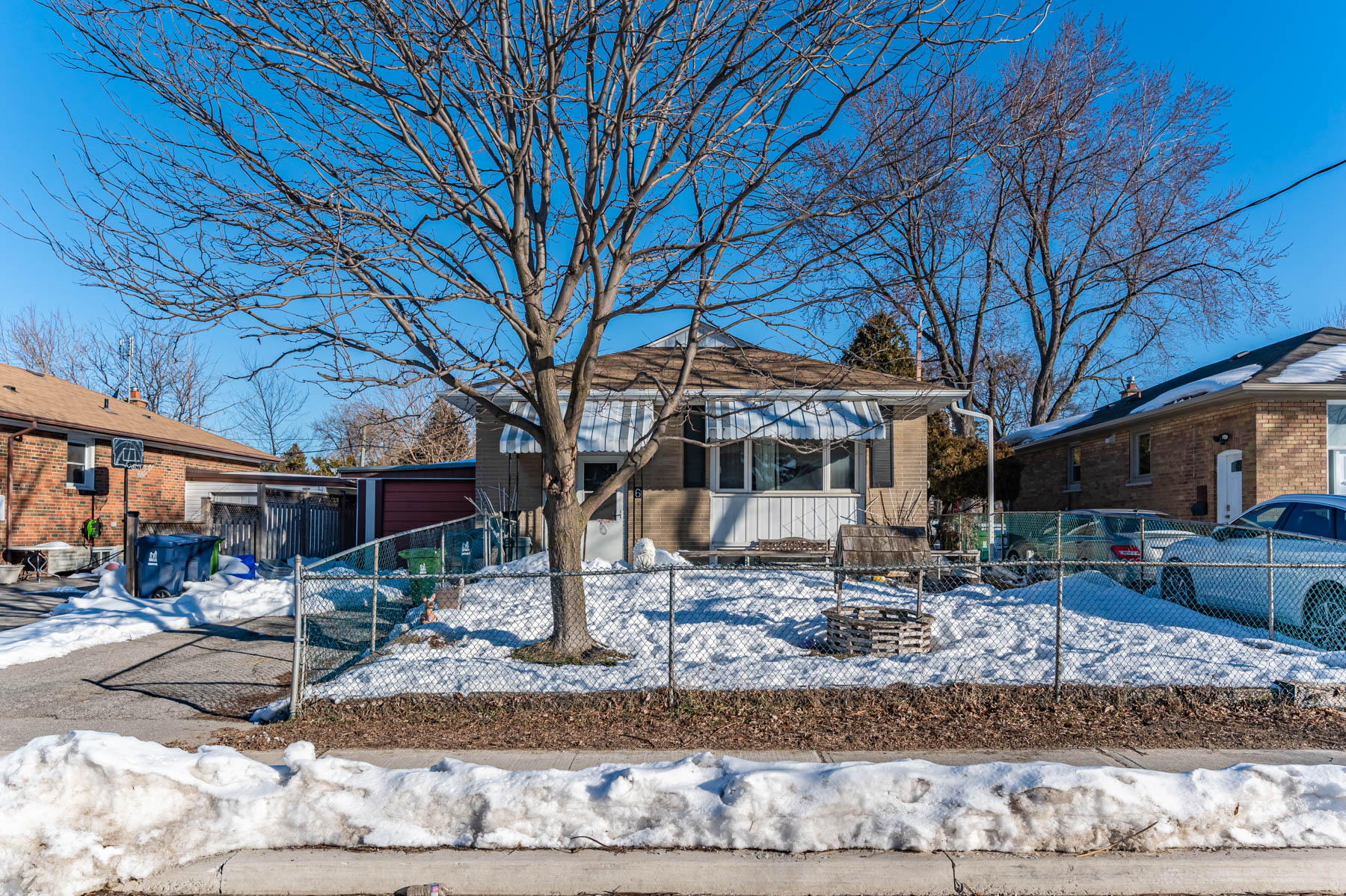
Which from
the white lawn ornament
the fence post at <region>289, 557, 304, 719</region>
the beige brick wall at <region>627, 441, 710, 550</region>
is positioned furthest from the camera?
the beige brick wall at <region>627, 441, 710, 550</region>

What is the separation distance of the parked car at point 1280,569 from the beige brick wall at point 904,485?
448 cm

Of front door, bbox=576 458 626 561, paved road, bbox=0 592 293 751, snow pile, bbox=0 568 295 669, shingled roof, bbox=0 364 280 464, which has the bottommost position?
paved road, bbox=0 592 293 751

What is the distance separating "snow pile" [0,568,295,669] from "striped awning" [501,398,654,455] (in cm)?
429

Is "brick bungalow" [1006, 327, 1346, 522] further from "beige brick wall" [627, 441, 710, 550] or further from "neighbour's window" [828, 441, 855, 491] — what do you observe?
"beige brick wall" [627, 441, 710, 550]

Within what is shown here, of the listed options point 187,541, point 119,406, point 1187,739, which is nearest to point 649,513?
point 187,541

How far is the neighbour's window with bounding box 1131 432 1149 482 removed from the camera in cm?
2000

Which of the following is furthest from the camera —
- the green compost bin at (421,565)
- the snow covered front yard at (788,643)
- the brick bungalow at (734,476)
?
the brick bungalow at (734,476)

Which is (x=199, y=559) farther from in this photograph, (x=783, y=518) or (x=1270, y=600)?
(x=1270, y=600)

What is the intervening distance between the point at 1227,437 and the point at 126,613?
61.8ft

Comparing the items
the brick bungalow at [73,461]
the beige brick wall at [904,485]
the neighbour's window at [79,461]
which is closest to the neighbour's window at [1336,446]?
the beige brick wall at [904,485]

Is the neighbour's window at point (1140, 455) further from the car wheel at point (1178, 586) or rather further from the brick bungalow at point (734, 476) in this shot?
the car wheel at point (1178, 586)

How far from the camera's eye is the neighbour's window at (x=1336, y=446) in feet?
50.1

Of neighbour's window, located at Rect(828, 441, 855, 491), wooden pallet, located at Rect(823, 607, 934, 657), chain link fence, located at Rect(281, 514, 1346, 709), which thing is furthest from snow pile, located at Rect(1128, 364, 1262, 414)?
wooden pallet, located at Rect(823, 607, 934, 657)

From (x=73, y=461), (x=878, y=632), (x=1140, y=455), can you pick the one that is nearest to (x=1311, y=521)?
(x=878, y=632)
